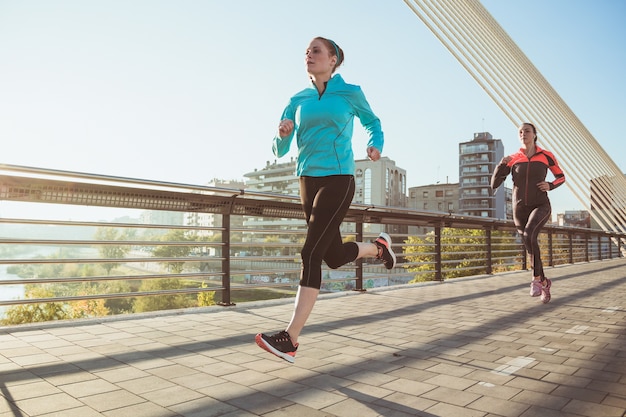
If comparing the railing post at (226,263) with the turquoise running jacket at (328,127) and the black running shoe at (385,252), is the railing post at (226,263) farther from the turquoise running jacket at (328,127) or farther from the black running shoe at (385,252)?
the turquoise running jacket at (328,127)

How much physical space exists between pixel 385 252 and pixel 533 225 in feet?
9.97

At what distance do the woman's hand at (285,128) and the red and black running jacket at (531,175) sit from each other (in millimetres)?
3970

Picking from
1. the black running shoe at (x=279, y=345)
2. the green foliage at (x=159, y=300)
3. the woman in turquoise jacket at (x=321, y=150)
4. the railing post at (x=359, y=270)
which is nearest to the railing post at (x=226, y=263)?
the railing post at (x=359, y=270)

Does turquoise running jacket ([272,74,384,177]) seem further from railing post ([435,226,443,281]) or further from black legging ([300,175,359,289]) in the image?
railing post ([435,226,443,281])

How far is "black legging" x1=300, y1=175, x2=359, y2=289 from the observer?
282 cm

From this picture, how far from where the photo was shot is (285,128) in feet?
9.57

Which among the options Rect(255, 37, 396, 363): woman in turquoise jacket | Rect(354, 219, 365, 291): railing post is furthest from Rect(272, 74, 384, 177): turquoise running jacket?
Rect(354, 219, 365, 291): railing post

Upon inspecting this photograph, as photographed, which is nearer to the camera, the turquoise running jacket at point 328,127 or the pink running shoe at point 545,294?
the turquoise running jacket at point 328,127

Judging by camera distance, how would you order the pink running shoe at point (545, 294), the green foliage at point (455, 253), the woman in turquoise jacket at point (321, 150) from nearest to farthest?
the woman in turquoise jacket at point (321, 150), the pink running shoe at point (545, 294), the green foliage at point (455, 253)

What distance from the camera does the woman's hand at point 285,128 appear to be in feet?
9.53

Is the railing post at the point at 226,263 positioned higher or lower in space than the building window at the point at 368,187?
lower

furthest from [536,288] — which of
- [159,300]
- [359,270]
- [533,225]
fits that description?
[159,300]

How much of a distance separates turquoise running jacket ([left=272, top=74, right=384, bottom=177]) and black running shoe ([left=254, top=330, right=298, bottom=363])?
3.18 feet

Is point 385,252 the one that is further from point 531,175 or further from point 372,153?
point 531,175
